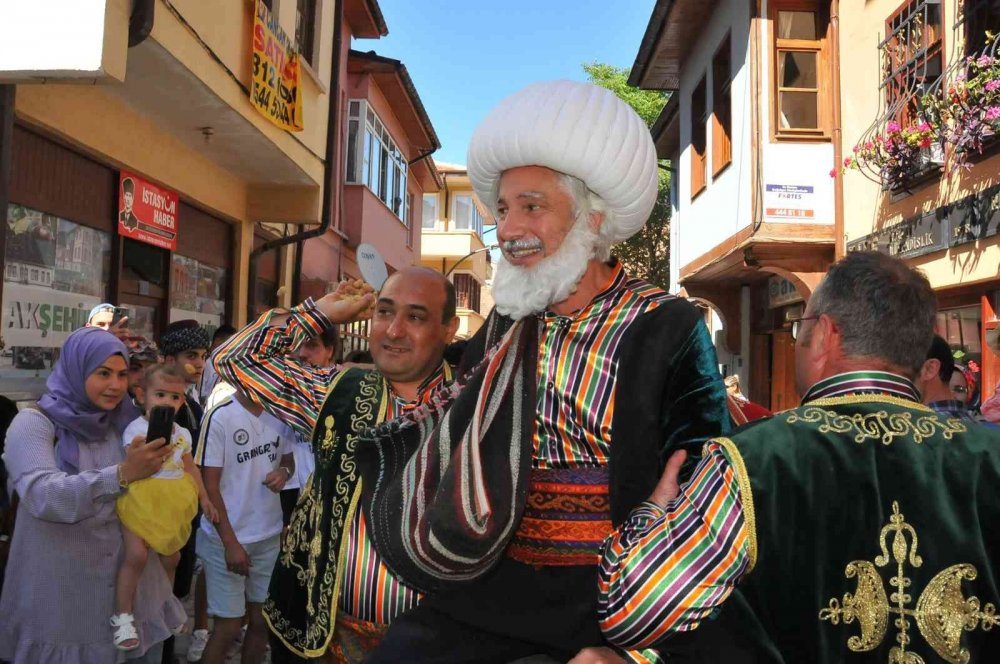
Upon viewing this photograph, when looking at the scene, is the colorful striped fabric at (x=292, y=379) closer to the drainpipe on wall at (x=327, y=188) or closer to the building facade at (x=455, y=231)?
the drainpipe on wall at (x=327, y=188)

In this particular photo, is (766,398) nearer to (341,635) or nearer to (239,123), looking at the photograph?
(239,123)

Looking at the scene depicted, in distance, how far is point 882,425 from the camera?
Answer: 71.4 inches

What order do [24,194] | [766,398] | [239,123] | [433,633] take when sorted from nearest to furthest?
1. [433,633]
2. [24,194]
3. [239,123]
4. [766,398]

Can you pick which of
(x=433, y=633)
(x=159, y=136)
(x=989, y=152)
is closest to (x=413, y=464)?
(x=433, y=633)

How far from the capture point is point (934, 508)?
176 centimetres

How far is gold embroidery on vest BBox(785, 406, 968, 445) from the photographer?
1798mm

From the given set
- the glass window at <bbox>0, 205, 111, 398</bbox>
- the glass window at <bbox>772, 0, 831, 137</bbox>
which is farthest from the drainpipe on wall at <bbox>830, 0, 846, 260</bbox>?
the glass window at <bbox>0, 205, 111, 398</bbox>

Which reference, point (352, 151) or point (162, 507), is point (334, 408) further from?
point (352, 151)

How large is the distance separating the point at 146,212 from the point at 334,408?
20.7 feet

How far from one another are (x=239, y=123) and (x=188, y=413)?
11.9 feet

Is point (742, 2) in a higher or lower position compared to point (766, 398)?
higher

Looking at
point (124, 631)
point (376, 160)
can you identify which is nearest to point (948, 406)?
point (124, 631)

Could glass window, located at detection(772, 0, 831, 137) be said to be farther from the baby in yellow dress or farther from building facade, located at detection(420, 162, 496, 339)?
building facade, located at detection(420, 162, 496, 339)

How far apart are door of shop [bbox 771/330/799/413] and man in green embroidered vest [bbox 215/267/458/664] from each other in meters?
10.6
